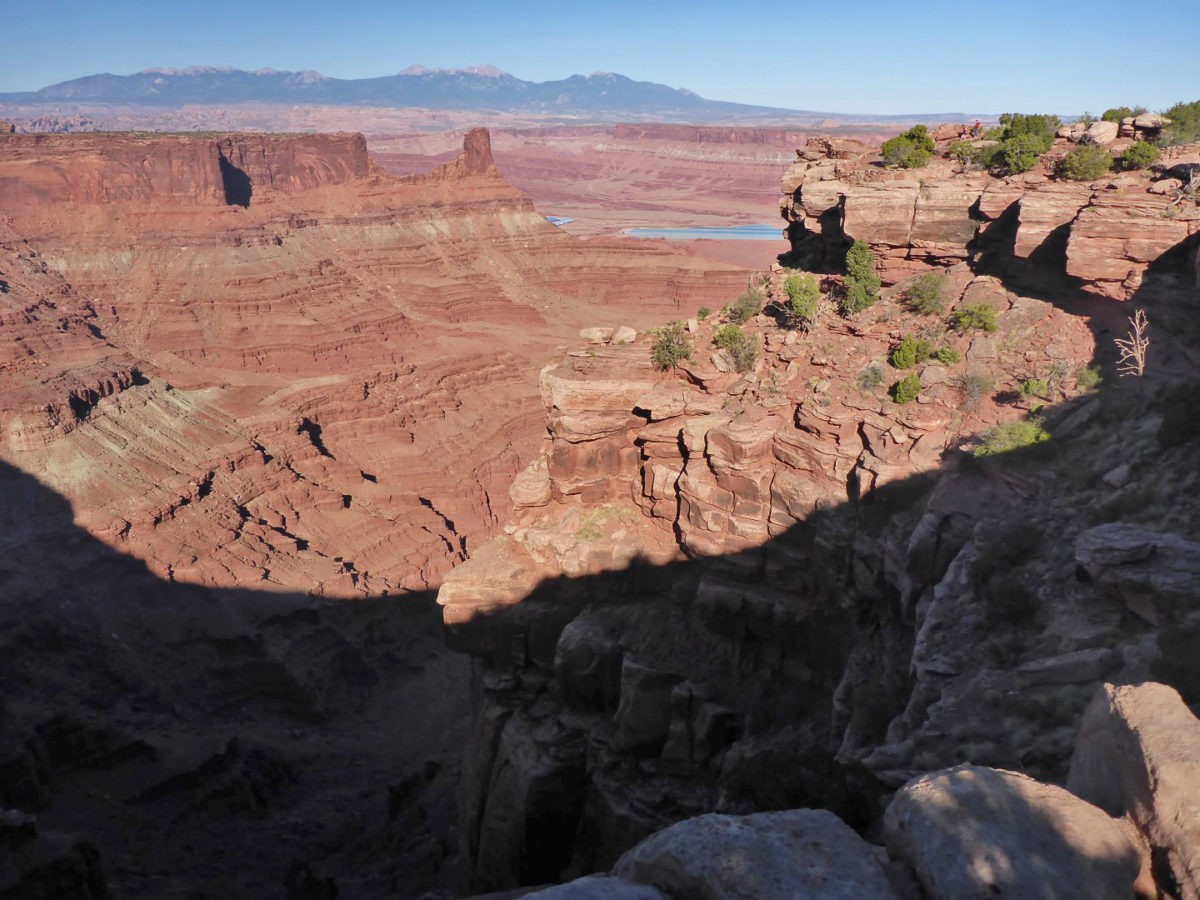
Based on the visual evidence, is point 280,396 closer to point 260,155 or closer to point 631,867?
point 260,155

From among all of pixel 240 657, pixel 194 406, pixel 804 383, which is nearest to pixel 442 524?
pixel 240 657

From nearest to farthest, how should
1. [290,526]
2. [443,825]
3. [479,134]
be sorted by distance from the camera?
[443,825]
[290,526]
[479,134]

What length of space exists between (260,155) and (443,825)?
89.1 meters

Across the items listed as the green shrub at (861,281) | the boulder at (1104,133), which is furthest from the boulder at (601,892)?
the boulder at (1104,133)

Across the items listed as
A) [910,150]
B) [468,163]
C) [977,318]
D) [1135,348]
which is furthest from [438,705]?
[468,163]

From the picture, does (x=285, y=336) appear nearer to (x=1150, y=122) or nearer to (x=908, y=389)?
(x=908, y=389)

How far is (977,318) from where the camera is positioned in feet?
66.7

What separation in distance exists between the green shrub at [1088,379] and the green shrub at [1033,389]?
2.08ft

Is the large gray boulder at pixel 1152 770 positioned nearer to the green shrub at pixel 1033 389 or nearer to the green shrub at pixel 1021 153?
the green shrub at pixel 1033 389

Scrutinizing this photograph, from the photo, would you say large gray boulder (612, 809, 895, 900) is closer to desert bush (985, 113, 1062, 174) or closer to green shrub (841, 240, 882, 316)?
green shrub (841, 240, 882, 316)

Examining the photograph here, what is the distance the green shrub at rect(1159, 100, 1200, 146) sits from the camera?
21391 millimetres

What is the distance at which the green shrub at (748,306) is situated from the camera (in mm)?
24391

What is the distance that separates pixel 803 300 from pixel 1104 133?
996 centimetres

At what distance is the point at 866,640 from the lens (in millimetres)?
18422
